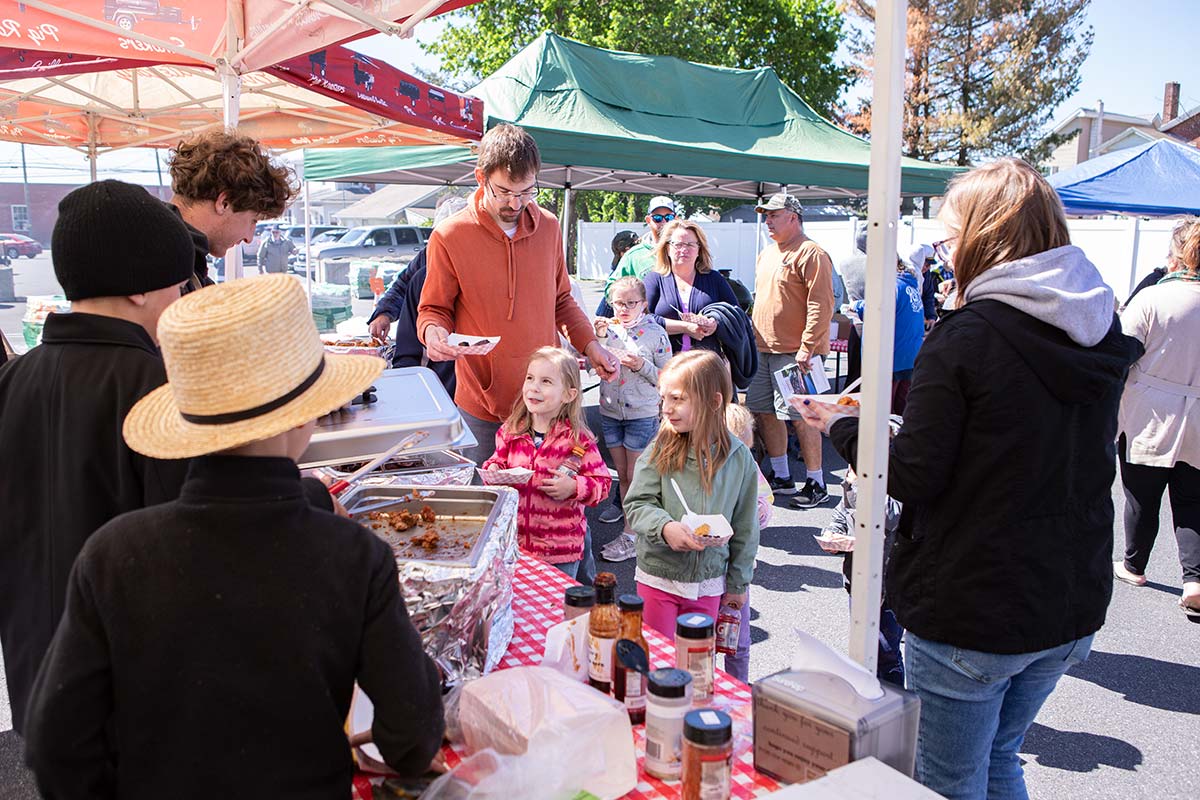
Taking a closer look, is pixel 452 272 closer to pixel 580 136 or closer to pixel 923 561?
pixel 923 561

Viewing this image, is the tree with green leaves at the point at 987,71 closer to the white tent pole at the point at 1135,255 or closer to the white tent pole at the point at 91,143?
the white tent pole at the point at 1135,255

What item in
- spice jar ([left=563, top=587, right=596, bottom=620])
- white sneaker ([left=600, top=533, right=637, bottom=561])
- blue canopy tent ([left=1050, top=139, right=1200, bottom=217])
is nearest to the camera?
spice jar ([left=563, top=587, right=596, bottom=620])

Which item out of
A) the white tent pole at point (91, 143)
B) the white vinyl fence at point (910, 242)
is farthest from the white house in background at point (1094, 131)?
the white tent pole at point (91, 143)

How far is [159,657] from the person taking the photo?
40.2 inches

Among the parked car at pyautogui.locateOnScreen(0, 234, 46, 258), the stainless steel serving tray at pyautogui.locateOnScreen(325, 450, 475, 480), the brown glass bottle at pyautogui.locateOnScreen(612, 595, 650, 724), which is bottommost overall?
the brown glass bottle at pyautogui.locateOnScreen(612, 595, 650, 724)

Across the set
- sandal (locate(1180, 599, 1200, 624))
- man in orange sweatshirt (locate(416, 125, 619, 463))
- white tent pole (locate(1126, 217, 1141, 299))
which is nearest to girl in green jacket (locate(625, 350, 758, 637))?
man in orange sweatshirt (locate(416, 125, 619, 463))

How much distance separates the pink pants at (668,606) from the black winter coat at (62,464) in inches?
60.8

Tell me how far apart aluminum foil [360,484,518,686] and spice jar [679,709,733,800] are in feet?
1.56

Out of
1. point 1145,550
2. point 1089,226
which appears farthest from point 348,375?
point 1089,226

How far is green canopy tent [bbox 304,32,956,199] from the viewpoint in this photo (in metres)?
7.88

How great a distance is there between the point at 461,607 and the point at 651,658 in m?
0.49

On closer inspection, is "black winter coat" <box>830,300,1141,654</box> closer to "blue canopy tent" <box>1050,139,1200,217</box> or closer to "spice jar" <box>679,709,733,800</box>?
"spice jar" <box>679,709,733,800</box>

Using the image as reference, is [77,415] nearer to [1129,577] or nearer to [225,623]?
[225,623]

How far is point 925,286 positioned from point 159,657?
290 inches
